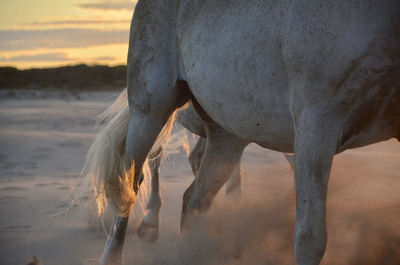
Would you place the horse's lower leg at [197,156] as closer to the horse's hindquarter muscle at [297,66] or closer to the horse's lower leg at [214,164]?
the horse's lower leg at [214,164]

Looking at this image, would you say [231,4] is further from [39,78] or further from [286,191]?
[39,78]

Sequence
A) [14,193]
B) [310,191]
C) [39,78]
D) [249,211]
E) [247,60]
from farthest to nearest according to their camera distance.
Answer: [39,78] < [14,193] < [249,211] < [247,60] < [310,191]

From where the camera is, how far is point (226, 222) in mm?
4273

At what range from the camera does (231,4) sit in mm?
2525

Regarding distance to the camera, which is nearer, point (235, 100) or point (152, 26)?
point (235, 100)

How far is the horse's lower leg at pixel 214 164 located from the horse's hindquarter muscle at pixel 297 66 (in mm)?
856

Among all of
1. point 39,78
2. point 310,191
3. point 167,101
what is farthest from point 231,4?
point 39,78

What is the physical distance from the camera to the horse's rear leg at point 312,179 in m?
2.08

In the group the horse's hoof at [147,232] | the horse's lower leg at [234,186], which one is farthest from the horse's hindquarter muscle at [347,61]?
the horse's lower leg at [234,186]

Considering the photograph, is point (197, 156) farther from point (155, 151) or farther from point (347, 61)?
point (347, 61)

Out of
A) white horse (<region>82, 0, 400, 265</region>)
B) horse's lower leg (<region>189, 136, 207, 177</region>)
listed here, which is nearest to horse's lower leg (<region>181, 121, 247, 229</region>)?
white horse (<region>82, 0, 400, 265</region>)

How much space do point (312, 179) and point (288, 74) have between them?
1.50 ft

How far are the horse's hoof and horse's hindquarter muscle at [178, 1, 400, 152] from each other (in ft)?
5.66

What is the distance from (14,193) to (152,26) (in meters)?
3.40
